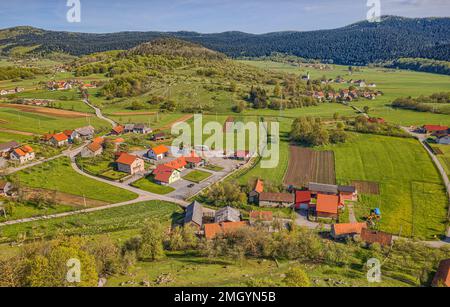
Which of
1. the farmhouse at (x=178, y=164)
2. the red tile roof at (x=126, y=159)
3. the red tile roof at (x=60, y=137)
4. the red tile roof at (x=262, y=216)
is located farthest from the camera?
the red tile roof at (x=60, y=137)

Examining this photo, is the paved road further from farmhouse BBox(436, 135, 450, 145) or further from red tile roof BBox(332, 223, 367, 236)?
farmhouse BBox(436, 135, 450, 145)

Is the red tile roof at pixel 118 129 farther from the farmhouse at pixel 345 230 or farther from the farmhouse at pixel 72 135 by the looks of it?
the farmhouse at pixel 345 230

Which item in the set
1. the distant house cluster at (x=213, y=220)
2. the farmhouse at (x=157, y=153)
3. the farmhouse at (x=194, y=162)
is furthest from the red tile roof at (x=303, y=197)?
the farmhouse at (x=157, y=153)

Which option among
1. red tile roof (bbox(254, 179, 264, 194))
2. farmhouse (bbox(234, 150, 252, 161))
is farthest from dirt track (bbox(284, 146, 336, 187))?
farmhouse (bbox(234, 150, 252, 161))

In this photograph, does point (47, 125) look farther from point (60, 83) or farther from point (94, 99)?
point (60, 83)

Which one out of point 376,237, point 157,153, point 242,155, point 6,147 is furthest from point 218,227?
point 6,147
